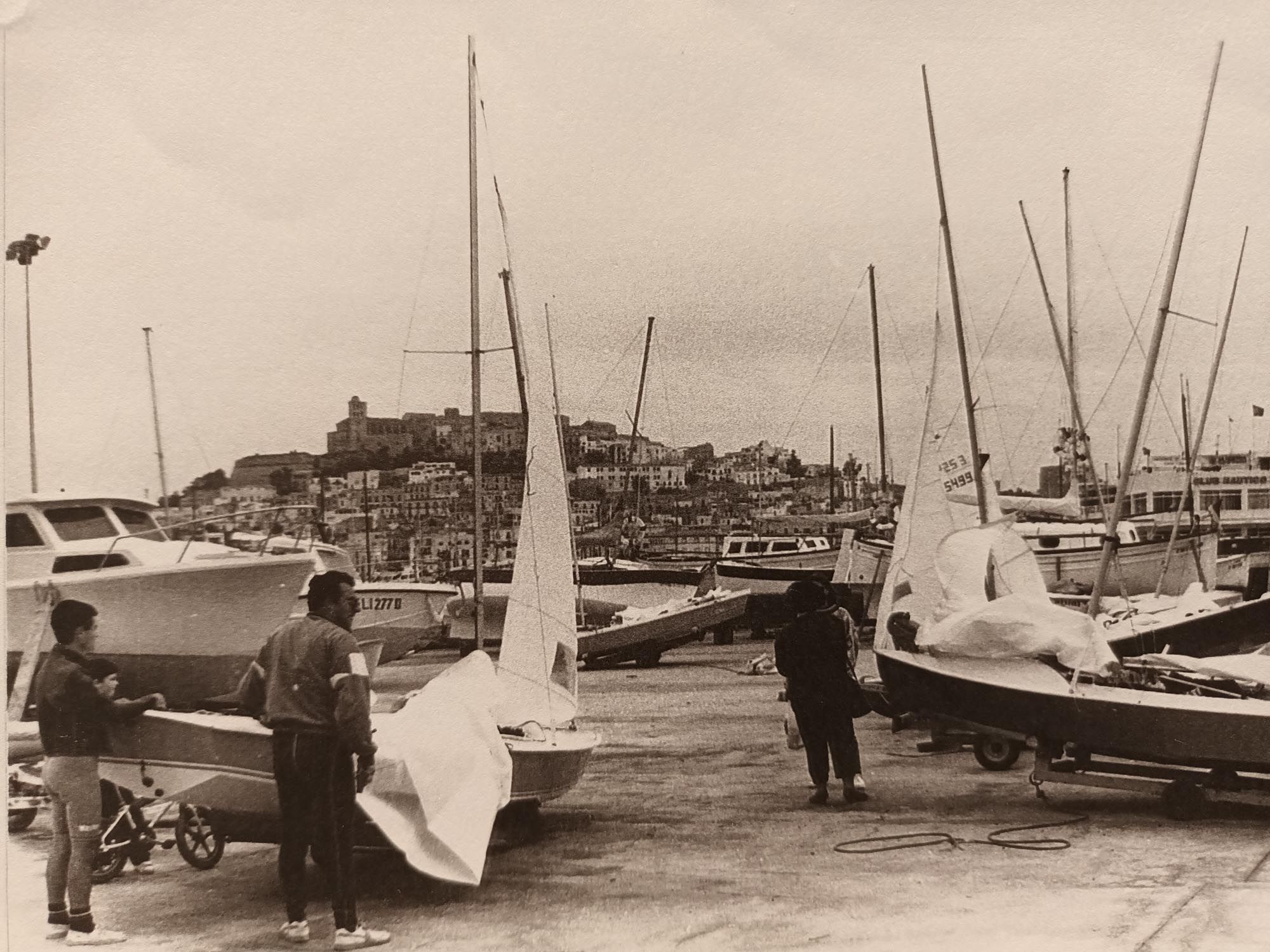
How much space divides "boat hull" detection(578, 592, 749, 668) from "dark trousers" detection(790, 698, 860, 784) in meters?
8.27

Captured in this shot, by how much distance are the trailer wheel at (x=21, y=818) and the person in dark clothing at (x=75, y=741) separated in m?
1.18

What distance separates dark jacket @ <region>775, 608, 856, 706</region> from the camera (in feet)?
22.9

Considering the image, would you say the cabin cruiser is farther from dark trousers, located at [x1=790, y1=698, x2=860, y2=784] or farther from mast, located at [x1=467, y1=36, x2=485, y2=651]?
dark trousers, located at [x1=790, y1=698, x2=860, y2=784]

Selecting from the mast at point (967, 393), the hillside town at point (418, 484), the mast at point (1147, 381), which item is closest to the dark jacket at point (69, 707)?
the hillside town at point (418, 484)

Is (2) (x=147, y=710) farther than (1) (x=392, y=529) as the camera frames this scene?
No

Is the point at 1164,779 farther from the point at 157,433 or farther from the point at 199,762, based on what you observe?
the point at 157,433

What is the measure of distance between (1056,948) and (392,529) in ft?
15.2

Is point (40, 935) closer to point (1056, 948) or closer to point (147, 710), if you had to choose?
point (147, 710)

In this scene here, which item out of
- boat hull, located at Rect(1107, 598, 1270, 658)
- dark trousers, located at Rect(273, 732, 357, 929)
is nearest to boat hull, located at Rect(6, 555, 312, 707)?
dark trousers, located at Rect(273, 732, 357, 929)

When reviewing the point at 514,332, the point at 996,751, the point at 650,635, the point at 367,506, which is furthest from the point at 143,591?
the point at 650,635

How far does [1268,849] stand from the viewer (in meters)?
5.75

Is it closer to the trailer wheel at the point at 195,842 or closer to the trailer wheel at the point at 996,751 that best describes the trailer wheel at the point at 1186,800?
the trailer wheel at the point at 996,751

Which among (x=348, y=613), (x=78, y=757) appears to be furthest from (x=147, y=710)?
(x=348, y=613)

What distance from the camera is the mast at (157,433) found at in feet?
21.3
